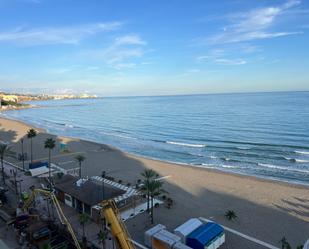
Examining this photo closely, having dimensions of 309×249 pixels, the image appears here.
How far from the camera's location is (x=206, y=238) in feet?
75.3

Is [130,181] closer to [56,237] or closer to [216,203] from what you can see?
[216,203]

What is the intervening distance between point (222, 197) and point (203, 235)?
499 inches

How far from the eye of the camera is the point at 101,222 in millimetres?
27625

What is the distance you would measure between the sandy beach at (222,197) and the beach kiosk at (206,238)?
2.13m

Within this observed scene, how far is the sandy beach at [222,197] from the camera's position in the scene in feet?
89.6

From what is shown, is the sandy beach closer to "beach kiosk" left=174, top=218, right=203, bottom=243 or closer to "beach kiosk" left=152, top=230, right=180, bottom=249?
"beach kiosk" left=152, top=230, right=180, bottom=249

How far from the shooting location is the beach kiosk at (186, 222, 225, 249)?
22.8 metres

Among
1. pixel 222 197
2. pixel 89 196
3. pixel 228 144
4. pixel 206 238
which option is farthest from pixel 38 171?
pixel 228 144

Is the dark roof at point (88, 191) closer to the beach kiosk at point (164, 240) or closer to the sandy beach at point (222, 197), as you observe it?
the sandy beach at point (222, 197)

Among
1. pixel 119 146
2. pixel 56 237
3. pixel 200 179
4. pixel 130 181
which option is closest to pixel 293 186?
pixel 200 179

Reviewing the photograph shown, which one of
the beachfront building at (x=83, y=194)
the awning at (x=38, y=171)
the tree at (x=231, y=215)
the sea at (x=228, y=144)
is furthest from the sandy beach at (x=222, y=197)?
the awning at (x=38, y=171)

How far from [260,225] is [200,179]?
1524cm

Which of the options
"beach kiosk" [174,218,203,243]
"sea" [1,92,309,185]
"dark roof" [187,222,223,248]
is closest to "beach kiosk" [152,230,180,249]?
"beach kiosk" [174,218,203,243]

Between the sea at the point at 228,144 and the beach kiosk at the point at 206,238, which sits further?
the sea at the point at 228,144
